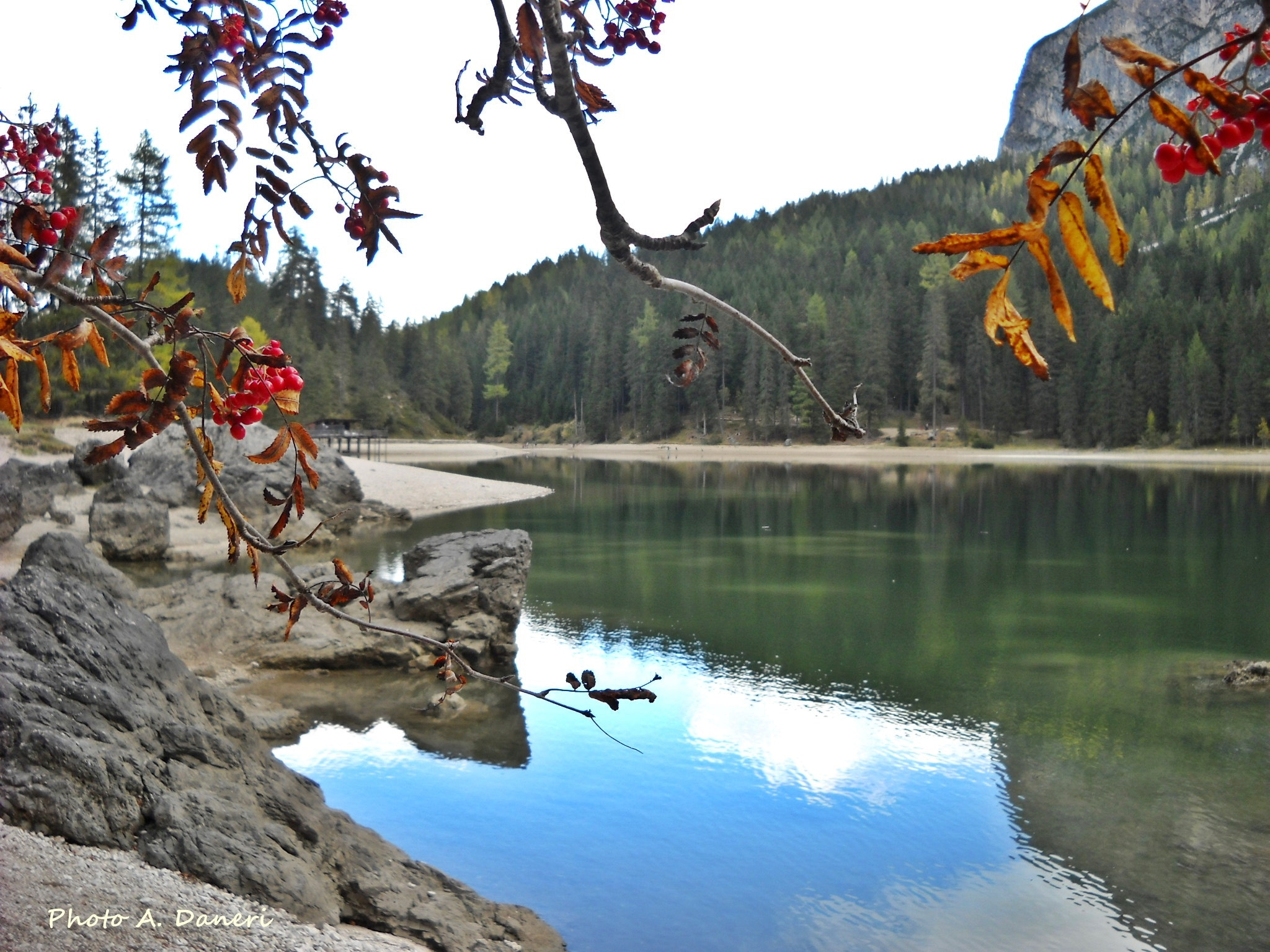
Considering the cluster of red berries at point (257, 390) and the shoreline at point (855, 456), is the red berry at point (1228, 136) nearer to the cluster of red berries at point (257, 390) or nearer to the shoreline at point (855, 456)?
the cluster of red berries at point (257, 390)

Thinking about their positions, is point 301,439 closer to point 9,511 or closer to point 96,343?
point 96,343

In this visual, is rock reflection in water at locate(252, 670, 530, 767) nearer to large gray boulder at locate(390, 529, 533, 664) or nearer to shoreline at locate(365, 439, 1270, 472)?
large gray boulder at locate(390, 529, 533, 664)

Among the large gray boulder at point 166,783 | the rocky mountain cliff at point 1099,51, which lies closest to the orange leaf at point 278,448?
the large gray boulder at point 166,783

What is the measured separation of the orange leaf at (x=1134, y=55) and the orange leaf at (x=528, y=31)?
2.50 feet

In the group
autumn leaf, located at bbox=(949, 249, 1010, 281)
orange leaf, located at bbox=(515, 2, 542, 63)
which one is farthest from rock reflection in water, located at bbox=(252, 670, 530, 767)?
autumn leaf, located at bbox=(949, 249, 1010, 281)

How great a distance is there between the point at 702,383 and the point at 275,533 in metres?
80.2

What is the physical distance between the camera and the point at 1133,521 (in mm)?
28375

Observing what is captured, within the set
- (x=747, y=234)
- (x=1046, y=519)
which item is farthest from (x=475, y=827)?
(x=747, y=234)

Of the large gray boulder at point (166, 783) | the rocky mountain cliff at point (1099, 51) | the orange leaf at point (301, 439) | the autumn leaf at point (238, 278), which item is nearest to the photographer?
the orange leaf at point (301, 439)

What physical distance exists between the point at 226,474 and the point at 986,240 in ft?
77.4

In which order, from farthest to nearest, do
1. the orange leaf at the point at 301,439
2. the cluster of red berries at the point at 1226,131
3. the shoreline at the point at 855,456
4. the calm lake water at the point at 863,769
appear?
the shoreline at the point at 855,456 < the calm lake water at the point at 863,769 < the orange leaf at the point at 301,439 < the cluster of red berries at the point at 1226,131

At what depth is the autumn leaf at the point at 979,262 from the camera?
2.84 ft

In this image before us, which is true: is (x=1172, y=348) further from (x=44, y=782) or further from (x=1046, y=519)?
(x=44, y=782)

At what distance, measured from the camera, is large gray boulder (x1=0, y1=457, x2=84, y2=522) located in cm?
1898
